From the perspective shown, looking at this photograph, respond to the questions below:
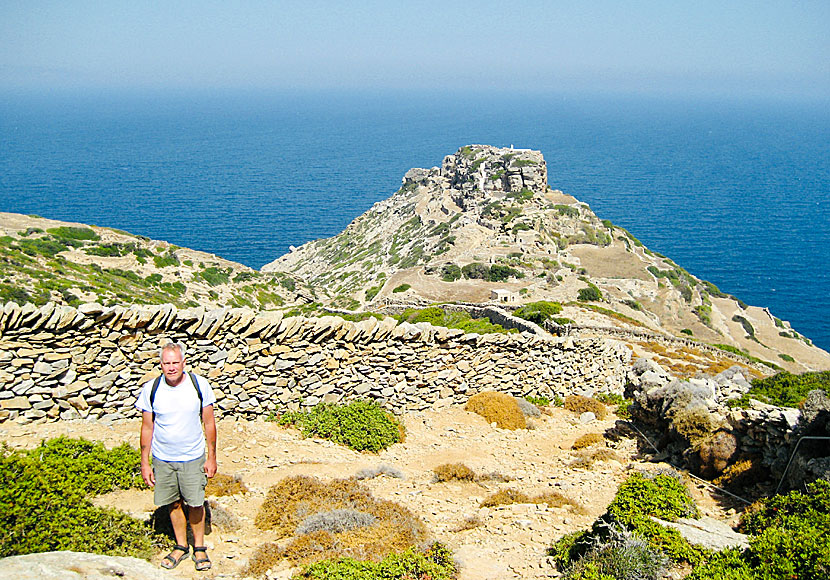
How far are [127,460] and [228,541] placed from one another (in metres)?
2.23

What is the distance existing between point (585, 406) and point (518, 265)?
122 feet

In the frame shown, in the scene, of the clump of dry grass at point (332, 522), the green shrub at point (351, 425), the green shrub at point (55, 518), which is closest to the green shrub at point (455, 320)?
the green shrub at point (351, 425)

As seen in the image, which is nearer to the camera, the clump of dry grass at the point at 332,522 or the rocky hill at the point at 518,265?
the clump of dry grass at the point at 332,522

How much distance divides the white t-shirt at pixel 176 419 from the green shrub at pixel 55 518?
1001mm

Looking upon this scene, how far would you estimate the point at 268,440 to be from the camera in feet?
35.6

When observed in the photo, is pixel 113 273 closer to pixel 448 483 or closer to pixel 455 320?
Answer: pixel 455 320

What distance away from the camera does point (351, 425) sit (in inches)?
456

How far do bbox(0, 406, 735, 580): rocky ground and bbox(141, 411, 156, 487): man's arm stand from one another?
2.88ft

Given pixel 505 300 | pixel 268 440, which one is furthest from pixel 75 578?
pixel 505 300

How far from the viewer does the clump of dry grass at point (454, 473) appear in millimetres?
10109

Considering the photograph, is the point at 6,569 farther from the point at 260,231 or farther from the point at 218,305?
the point at 260,231

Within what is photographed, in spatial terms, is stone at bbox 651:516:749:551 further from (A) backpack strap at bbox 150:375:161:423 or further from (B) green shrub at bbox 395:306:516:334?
(B) green shrub at bbox 395:306:516:334

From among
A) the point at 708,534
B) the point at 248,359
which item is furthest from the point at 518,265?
the point at 708,534

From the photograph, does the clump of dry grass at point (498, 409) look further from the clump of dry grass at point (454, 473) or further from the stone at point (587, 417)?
the clump of dry grass at point (454, 473)
